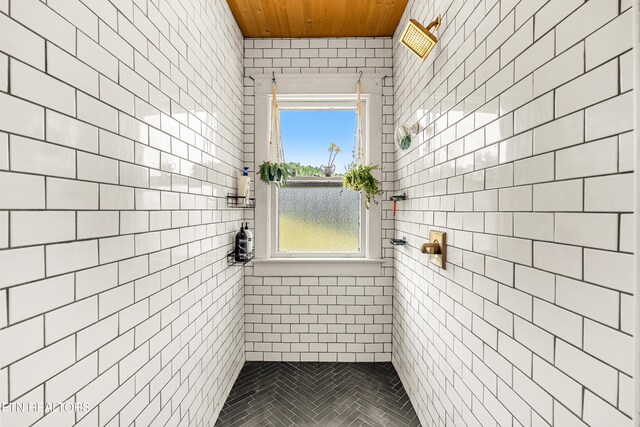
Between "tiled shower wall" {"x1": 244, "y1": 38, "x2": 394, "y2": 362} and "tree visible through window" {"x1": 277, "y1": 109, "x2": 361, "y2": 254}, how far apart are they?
29 cm

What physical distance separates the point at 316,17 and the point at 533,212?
218 centimetres

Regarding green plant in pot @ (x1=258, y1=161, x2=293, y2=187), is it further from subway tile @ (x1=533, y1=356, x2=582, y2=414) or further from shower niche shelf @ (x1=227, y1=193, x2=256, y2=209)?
subway tile @ (x1=533, y1=356, x2=582, y2=414)

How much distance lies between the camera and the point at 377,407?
2098 millimetres

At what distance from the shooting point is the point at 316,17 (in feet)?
7.75

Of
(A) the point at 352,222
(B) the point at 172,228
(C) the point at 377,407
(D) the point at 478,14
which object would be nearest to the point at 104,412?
(B) the point at 172,228

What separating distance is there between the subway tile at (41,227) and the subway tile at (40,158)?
Result: 98mm

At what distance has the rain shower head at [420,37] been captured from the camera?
5.28 ft

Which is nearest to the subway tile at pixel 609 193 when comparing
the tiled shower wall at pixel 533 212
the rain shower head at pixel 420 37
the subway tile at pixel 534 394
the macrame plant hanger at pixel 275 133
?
the tiled shower wall at pixel 533 212

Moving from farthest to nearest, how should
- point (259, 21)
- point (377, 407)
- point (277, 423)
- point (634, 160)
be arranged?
point (259, 21), point (377, 407), point (277, 423), point (634, 160)

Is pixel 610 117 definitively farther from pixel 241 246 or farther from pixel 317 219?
pixel 317 219

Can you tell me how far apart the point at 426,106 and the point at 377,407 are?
1.97 metres

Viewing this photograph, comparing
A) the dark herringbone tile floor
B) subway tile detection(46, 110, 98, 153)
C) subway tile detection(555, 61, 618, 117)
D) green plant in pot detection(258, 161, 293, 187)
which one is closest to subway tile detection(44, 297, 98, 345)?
subway tile detection(46, 110, 98, 153)

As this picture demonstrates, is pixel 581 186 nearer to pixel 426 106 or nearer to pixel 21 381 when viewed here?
pixel 426 106

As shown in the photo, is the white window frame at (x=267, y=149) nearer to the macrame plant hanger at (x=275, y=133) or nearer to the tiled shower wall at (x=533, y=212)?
the macrame plant hanger at (x=275, y=133)
